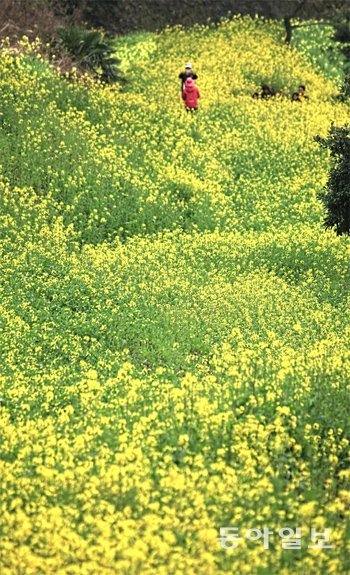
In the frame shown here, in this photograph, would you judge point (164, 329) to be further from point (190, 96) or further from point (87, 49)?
point (87, 49)

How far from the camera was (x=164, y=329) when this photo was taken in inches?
555

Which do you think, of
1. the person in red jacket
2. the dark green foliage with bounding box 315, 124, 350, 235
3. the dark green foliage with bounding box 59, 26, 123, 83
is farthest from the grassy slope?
the dark green foliage with bounding box 59, 26, 123, 83

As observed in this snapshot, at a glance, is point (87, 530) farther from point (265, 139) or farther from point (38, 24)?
point (38, 24)

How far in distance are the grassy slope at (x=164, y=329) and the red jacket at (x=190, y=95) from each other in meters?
0.50

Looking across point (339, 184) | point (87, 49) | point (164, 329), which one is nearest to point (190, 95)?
point (87, 49)

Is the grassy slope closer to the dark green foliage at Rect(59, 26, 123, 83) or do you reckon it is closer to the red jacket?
the red jacket

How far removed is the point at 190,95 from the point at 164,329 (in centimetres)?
1313

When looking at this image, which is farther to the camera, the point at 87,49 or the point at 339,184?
the point at 87,49

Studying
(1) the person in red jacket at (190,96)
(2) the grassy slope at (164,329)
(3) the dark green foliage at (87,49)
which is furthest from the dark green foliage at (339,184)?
(3) the dark green foliage at (87,49)

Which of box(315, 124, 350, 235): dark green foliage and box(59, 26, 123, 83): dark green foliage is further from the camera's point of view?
box(59, 26, 123, 83): dark green foliage

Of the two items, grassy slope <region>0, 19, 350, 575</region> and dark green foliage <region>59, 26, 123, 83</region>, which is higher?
dark green foliage <region>59, 26, 123, 83</region>

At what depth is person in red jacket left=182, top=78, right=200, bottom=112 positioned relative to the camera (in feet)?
84.7

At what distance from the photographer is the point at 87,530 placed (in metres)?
8.12

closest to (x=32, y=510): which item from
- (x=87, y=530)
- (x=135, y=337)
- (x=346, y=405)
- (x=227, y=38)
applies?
(x=87, y=530)
